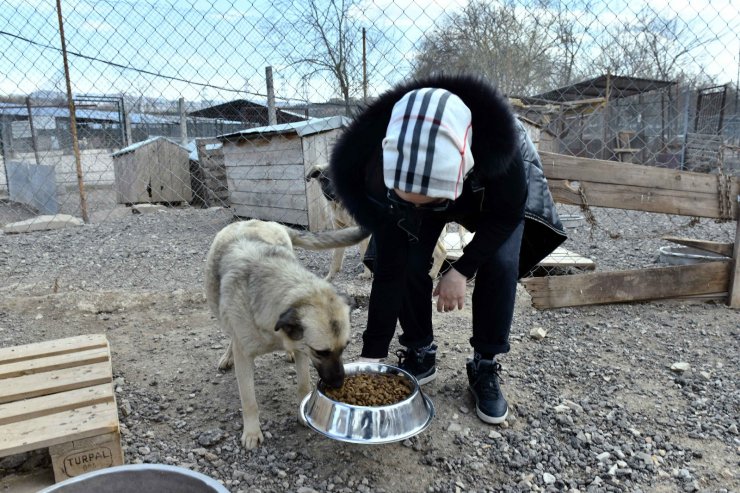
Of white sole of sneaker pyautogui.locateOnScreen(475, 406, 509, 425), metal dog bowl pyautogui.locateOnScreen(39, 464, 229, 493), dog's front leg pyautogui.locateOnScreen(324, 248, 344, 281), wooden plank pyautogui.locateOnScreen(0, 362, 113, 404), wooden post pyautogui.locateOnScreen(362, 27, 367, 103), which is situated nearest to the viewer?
metal dog bowl pyautogui.locateOnScreen(39, 464, 229, 493)

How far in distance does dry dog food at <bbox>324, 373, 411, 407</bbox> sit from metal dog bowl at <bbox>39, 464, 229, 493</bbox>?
0.78 metres

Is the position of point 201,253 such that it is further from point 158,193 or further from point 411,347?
point 158,193

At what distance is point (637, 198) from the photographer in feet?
12.5

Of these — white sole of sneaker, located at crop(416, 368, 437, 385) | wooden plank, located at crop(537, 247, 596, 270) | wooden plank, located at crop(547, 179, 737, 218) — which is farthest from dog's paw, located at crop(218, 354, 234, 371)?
wooden plank, located at crop(537, 247, 596, 270)

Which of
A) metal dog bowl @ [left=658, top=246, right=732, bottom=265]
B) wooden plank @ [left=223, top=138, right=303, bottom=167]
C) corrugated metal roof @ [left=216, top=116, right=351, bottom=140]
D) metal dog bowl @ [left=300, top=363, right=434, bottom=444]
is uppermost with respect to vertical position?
corrugated metal roof @ [left=216, top=116, right=351, bottom=140]

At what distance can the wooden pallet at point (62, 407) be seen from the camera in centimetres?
197

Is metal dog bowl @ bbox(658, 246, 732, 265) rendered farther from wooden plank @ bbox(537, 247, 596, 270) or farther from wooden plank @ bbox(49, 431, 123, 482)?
wooden plank @ bbox(49, 431, 123, 482)

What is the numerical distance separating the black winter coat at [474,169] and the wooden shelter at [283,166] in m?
4.72

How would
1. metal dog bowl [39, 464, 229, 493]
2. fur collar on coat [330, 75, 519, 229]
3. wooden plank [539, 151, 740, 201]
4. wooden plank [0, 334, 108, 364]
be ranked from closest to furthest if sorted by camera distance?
1. metal dog bowl [39, 464, 229, 493]
2. fur collar on coat [330, 75, 519, 229]
3. wooden plank [0, 334, 108, 364]
4. wooden plank [539, 151, 740, 201]

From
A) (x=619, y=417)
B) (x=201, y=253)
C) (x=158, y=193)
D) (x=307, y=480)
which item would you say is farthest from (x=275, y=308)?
(x=158, y=193)

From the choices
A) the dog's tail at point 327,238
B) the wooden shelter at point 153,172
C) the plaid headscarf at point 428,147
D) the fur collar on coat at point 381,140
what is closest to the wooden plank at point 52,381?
the dog's tail at point 327,238

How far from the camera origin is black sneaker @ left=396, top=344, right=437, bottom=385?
9.20ft

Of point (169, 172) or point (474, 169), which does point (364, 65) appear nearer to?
point (474, 169)

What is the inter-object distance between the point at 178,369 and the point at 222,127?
16838 mm
